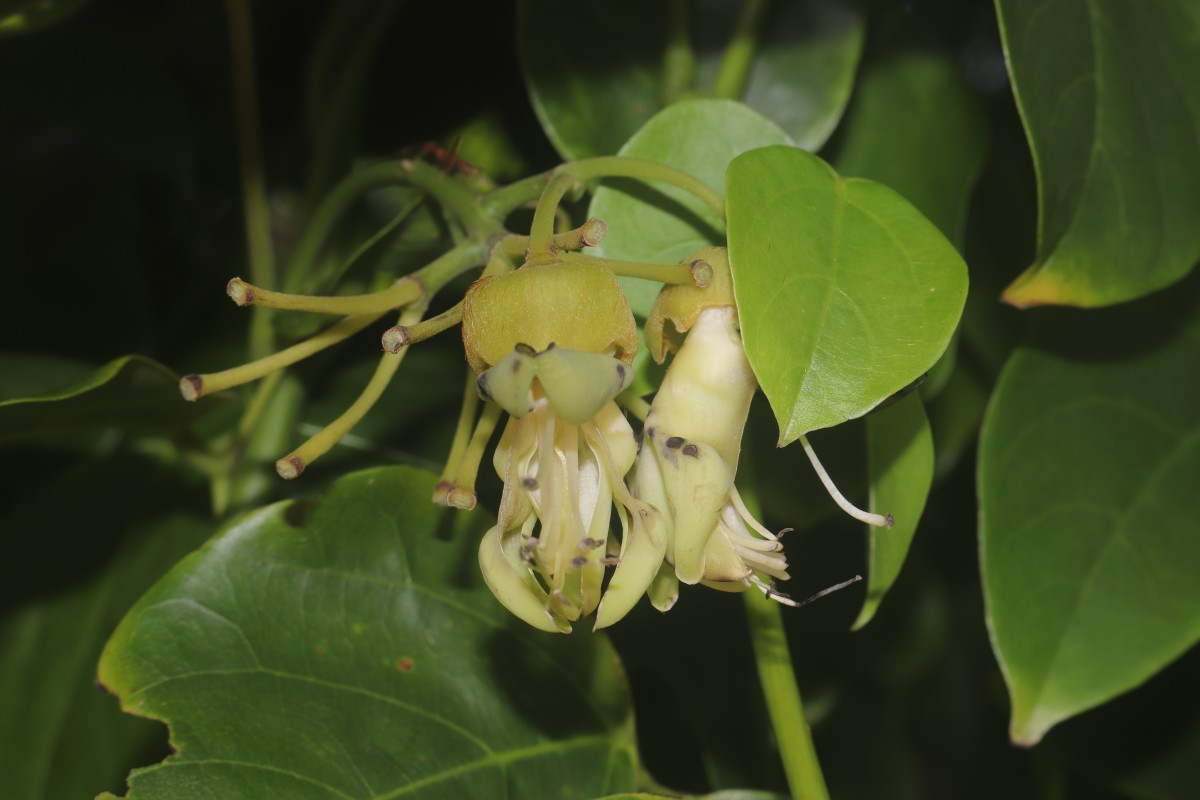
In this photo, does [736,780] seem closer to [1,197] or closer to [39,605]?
[39,605]

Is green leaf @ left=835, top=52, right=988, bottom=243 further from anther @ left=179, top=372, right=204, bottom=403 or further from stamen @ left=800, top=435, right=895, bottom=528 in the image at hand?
anther @ left=179, top=372, right=204, bottom=403

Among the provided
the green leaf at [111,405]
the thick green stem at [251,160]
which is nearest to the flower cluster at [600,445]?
the green leaf at [111,405]

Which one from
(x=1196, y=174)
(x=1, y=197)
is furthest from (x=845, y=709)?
(x=1, y=197)

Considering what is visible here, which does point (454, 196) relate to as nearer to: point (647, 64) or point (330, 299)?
point (330, 299)

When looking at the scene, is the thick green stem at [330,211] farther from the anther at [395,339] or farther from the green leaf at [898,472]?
the green leaf at [898,472]

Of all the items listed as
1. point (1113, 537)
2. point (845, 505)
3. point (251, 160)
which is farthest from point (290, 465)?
point (1113, 537)
